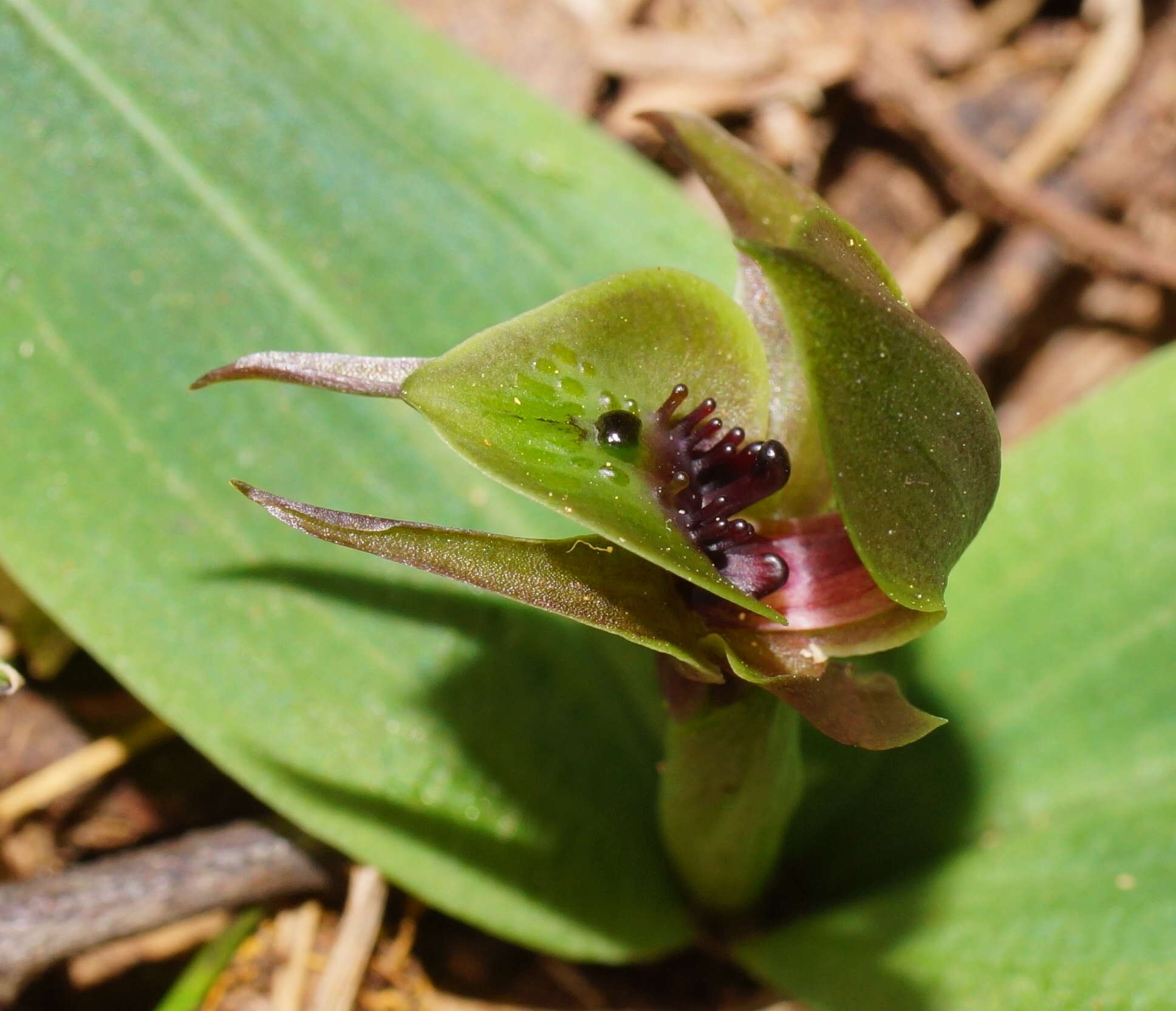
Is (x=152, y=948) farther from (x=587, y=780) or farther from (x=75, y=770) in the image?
(x=587, y=780)

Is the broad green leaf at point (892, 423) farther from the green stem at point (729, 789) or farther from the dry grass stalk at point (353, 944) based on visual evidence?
the dry grass stalk at point (353, 944)

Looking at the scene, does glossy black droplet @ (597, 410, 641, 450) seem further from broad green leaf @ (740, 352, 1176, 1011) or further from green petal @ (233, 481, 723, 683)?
broad green leaf @ (740, 352, 1176, 1011)

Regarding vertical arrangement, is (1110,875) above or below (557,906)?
above

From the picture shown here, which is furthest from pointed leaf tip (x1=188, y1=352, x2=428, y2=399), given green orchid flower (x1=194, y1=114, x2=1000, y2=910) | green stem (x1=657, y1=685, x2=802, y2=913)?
green stem (x1=657, y1=685, x2=802, y2=913)

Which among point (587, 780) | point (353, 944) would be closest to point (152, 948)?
point (353, 944)

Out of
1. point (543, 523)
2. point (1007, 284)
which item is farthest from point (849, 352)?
point (1007, 284)

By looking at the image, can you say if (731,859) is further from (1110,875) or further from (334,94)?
(334,94)

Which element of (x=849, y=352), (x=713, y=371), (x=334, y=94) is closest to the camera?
(x=849, y=352)
